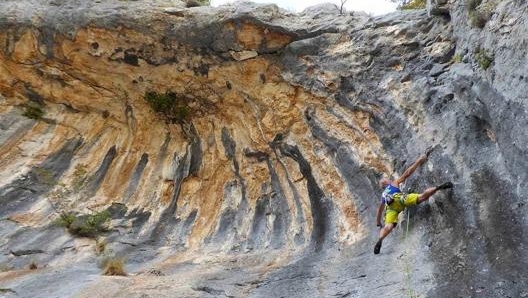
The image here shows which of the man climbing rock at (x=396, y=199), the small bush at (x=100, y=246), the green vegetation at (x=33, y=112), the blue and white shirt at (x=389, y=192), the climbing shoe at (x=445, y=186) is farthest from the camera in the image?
the green vegetation at (x=33, y=112)

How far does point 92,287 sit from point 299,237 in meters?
4.27

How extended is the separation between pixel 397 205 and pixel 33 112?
35.8ft

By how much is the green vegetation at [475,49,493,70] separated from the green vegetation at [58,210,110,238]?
924 centimetres

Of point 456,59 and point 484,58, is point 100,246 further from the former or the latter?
point 484,58

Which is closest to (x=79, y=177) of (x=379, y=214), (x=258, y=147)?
(x=258, y=147)

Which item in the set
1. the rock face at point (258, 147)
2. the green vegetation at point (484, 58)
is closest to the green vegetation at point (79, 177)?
the rock face at point (258, 147)

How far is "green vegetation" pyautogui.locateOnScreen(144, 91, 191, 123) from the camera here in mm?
15102

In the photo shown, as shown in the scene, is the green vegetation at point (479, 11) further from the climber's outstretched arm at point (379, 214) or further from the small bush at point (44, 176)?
the small bush at point (44, 176)

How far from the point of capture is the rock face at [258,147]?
825 cm

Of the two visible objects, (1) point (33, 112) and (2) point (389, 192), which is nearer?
(2) point (389, 192)

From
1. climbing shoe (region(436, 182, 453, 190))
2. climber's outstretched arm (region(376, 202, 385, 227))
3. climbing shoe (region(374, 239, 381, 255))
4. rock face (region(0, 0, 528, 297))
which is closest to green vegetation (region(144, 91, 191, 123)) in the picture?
rock face (region(0, 0, 528, 297))

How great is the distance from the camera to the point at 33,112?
50.4 ft

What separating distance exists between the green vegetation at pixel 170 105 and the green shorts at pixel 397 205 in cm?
742

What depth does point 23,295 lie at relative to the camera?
9672mm
